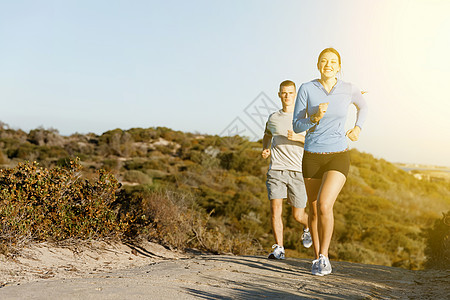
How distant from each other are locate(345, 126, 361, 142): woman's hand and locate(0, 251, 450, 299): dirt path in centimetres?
163

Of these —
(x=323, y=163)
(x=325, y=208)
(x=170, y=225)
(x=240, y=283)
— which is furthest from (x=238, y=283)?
(x=170, y=225)

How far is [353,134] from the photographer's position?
501cm

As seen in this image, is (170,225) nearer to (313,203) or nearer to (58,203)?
(58,203)

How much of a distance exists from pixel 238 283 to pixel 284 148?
2267mm

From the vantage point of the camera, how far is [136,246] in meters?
7.48

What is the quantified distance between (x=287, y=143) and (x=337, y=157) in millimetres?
→ 1381

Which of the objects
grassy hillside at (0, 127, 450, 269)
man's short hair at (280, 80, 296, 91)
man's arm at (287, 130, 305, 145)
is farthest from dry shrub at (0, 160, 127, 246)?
man's short hair at (280, 80, 296, 91)

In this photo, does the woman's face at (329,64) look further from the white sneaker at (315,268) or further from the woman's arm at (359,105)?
the white sneaker at (315,268)

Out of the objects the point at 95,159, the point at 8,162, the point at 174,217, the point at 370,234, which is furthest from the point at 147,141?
the point at 174,217

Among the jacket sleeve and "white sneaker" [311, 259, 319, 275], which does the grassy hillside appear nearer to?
"white sneaker" [311, 259, 319, 275]

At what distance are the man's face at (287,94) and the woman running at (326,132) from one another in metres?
1.13

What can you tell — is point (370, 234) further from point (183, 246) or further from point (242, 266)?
point (242, 266)

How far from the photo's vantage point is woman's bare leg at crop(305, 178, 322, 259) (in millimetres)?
5371

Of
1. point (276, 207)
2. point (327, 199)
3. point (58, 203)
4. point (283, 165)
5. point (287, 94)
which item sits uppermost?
point (287, 94)
